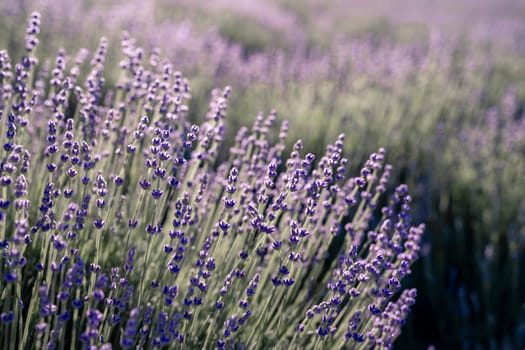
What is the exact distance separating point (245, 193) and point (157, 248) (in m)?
0.47

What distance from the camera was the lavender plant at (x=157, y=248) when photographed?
4.48 feet

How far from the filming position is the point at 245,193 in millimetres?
1895

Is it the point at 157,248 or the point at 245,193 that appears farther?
the point at 157,248

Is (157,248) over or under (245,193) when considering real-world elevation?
under

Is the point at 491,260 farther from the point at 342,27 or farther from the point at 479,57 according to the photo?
A: the point at 342,27

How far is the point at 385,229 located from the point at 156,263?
88 centimetres

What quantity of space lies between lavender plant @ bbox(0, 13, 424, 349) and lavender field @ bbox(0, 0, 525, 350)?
0.01 meters

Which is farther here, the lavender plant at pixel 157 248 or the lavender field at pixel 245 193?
the lavender field at pixel 245 193

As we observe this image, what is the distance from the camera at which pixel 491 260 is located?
324 centimetres

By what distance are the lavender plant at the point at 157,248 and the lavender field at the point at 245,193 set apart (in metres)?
0.01

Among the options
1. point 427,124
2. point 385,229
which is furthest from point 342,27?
point 385,229

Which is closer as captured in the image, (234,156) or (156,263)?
(156,263)

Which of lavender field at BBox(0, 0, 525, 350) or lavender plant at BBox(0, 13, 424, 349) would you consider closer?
lavender plant at BBox(0, 13, 424, 349)

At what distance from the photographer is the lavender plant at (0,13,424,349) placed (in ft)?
4.48
